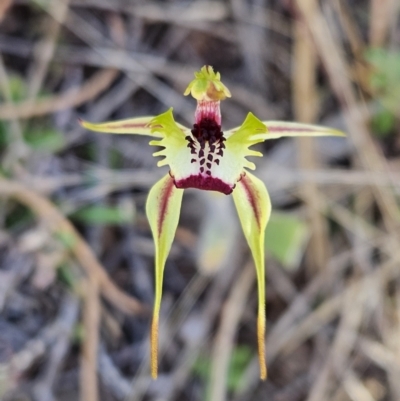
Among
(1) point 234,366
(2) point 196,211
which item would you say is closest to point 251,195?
(2) point 196,211

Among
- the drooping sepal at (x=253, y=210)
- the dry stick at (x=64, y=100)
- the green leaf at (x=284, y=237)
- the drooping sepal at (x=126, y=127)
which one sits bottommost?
the drooping sepal at (x=253, y=210)

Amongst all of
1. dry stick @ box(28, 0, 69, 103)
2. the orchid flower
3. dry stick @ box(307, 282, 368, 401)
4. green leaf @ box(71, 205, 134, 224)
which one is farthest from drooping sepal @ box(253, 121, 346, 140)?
dry stick @ box(28, 0, 69, 103)

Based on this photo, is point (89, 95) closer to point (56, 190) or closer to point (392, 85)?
point (56, 190)

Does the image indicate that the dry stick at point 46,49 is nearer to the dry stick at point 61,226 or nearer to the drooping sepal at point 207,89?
the dry stick at point 61,226

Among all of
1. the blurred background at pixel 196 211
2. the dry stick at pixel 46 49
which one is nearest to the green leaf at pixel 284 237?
the blurred background at pixel 196 211

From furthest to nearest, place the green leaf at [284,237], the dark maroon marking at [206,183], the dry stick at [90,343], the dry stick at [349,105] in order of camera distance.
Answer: the dry stick at [349,105]
the green leaf at [284,237]
the dry stick at [90,343]
the dark maroon marking at [206,183]

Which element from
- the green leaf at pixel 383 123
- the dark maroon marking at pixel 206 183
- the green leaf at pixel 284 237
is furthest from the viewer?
the green leaf at pixel 383 123

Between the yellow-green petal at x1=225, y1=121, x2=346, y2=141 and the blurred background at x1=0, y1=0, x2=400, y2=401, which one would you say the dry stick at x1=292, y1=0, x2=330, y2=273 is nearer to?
the blurred background at x1=0, y1=0, x2=400, y2=401
